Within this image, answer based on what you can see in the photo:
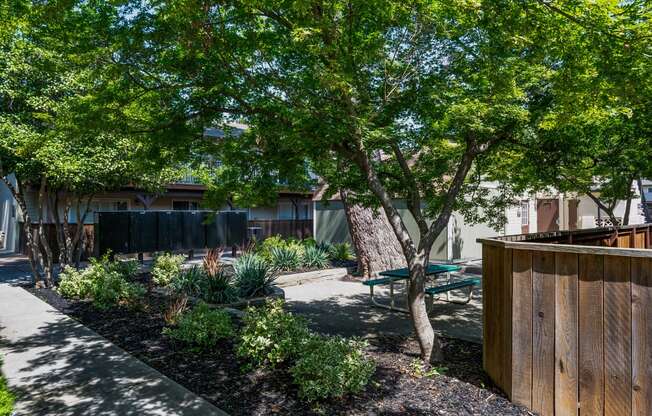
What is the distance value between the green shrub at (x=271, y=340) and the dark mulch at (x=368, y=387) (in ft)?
0.51

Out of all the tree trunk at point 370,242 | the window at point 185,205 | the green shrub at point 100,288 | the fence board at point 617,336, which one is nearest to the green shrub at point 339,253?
the tree trunk at point 370,242

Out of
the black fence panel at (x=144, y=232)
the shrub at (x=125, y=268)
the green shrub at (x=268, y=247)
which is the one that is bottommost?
the shrub at (x=125, y=268)

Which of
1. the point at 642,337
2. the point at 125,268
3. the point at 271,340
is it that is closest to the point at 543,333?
the point at 642,337

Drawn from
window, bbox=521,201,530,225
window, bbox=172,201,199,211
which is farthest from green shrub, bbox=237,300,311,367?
window, bbox=172,201,199,211

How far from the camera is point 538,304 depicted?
355 cm

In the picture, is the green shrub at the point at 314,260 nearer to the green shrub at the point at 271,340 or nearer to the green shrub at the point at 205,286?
the green shrub at the point at 205,286

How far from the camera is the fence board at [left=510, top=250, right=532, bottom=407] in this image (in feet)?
11.8

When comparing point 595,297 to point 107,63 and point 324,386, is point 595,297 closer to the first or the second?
point 324,386

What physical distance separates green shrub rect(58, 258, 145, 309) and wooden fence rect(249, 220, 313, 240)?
11097 mm

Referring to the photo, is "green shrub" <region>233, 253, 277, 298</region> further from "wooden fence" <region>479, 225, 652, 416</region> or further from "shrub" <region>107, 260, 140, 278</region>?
"wooden fence" <region>479, 225, 652, 416</region>

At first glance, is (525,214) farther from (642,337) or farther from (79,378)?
(79,378)

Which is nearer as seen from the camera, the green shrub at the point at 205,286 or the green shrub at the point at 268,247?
the green shrub at the point at 205,286

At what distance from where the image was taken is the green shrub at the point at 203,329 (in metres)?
5.11

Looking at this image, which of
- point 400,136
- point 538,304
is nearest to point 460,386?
point 538,304
